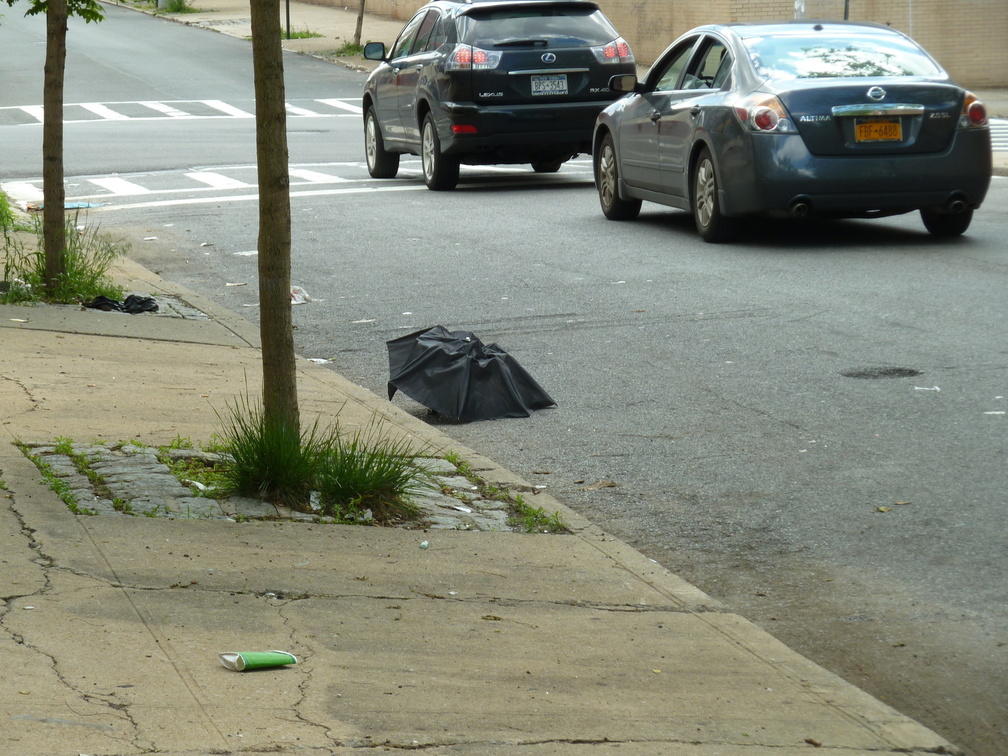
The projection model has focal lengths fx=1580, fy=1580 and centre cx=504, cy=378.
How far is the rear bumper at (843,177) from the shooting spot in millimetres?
11781

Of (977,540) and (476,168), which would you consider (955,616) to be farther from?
(476,168)

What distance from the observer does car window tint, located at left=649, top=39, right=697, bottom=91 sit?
1373cm

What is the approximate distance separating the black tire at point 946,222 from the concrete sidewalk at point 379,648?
7676 millimetres

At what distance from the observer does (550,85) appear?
16.9 meters

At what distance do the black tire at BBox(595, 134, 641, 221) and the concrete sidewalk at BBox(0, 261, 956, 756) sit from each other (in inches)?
347

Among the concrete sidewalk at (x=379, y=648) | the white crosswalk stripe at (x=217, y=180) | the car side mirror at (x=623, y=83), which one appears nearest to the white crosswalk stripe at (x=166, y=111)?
the white crosswalk stripe at (x=217, y=180)

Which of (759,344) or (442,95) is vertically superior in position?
(442,95)

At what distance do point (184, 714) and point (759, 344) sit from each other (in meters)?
5.66

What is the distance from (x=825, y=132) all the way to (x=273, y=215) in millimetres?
6895

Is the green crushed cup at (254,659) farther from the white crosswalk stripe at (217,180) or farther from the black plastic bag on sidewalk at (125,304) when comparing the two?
the white crosswalk stripe at (217,180)

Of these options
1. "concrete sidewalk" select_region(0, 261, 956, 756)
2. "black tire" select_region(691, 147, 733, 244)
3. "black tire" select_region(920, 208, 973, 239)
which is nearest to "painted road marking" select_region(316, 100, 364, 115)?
"black tire" select_region(691, 147, 733, 244)

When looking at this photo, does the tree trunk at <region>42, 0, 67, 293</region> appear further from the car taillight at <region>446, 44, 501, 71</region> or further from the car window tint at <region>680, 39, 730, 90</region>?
the car taillight at <region>446, 44, 501, 71</region>

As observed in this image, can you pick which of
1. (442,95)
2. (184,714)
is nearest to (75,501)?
(184,714)

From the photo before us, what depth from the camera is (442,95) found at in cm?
1689
